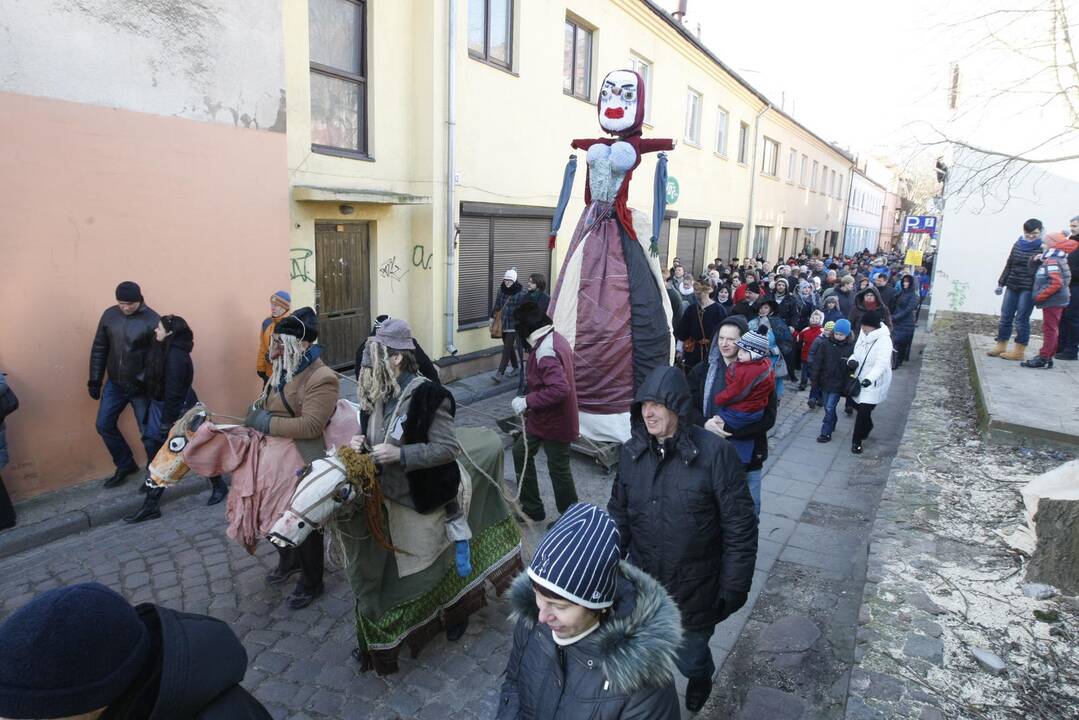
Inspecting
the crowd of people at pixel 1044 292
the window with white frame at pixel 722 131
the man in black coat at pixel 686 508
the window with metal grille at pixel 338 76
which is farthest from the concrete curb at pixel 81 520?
the window with white frame at pixel 722 131

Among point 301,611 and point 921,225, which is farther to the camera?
point 921,225

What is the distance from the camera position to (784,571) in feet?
16.4

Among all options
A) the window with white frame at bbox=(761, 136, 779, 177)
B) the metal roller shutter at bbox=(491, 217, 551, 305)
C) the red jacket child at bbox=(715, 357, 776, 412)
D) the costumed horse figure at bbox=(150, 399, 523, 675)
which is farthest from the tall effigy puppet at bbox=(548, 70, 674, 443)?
the window with white frame at bbox=(761, 136, 779, 177)

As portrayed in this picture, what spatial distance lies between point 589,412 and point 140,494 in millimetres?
4365

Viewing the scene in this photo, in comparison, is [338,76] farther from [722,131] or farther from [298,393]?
[722,131]

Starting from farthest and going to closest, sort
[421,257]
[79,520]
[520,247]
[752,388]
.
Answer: [520,247] < [421,257] < [79,520] < [752,388]

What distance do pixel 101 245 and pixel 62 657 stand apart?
5.50m

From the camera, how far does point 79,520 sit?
5.36m

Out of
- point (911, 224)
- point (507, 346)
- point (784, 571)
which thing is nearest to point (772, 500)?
point (784, 571)

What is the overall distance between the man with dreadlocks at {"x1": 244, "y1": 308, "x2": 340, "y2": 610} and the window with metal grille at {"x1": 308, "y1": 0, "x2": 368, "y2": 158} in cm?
439

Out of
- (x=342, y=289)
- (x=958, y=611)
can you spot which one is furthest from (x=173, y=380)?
(x=958, y=611)

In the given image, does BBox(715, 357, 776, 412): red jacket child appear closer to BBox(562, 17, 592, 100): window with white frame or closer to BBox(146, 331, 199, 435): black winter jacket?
BBox(146, 331, 199, 435): black winter jacket

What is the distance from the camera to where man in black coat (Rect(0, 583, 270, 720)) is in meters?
1.29

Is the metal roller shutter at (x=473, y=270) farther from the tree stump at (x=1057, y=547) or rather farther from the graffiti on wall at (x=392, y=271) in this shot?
the tree stump at (x=1057, y=547)
